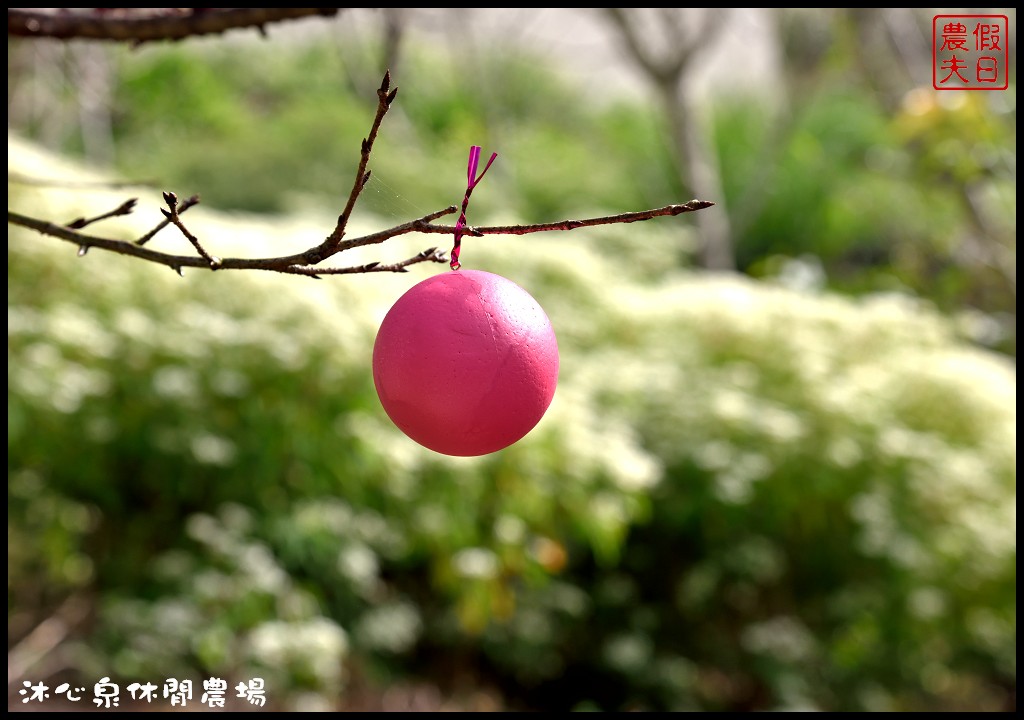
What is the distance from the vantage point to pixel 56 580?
286 centimetres

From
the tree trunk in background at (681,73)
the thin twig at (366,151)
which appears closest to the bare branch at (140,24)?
the thin twig at (366,151)

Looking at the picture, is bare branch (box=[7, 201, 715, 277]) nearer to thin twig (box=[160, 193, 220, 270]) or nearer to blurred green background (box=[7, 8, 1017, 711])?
thin twig (box=[160, 193, 220, 270])

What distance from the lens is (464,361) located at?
0.67m

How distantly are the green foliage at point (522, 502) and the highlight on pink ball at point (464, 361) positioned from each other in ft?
5.67

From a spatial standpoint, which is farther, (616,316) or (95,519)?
(616,316)

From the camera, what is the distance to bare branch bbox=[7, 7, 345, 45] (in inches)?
42.6

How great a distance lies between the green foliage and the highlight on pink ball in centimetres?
173

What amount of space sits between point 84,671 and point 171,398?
75cm

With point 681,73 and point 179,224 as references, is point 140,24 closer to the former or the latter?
point 179,224

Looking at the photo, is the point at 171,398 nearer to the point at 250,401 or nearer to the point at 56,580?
the point at 250,401

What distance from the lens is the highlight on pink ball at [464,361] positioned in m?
0.67

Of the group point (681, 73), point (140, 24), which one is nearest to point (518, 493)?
point (140, 24)


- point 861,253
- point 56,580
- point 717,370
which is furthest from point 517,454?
point 861,253

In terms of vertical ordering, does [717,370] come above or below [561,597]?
above
